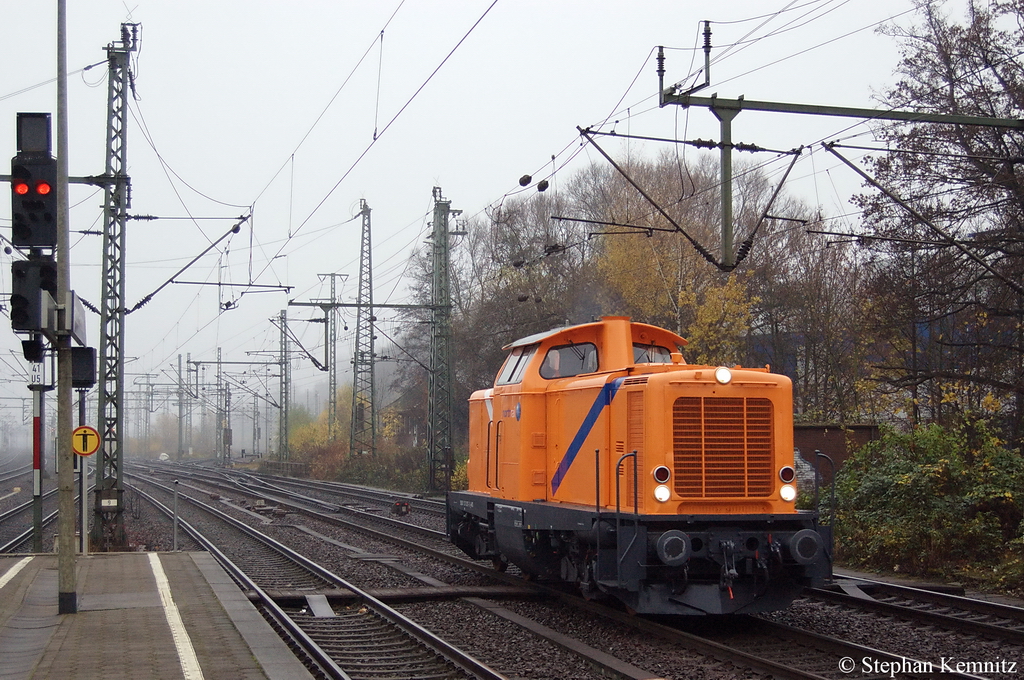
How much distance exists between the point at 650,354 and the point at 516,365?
6.32 ft

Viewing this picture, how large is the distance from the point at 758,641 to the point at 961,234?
44.3 ft

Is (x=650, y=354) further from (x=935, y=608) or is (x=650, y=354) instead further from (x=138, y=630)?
(x=138, y=630)

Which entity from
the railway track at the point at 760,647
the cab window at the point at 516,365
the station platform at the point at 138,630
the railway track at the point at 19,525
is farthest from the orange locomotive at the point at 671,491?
the railway track at the point at 19,525

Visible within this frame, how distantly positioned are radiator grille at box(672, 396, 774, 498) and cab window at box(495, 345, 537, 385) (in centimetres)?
298

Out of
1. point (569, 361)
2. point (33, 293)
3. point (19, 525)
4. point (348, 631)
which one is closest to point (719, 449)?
point (569, 361)

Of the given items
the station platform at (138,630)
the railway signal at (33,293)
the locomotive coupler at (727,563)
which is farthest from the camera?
the railway signal at (33,293)

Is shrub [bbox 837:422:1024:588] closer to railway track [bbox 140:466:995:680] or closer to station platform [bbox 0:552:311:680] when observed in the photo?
railway track [bbox 140:466:995:680]

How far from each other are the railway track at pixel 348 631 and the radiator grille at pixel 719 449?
9.34 feet

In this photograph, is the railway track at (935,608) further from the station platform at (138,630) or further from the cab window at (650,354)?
the station platform at (138,630)

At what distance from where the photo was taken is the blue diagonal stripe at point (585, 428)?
33.3 ft

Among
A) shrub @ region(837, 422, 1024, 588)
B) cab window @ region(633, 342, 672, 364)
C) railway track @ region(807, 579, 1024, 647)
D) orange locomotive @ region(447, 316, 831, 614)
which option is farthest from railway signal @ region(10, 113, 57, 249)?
shrub @ region(837, 422, 1024, 588)

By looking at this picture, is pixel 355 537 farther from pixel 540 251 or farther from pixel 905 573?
pixel 540 251

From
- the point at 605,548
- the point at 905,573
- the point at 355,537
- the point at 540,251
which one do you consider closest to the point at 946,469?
the point at 905,573

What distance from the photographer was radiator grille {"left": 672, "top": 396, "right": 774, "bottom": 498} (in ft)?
30.8
